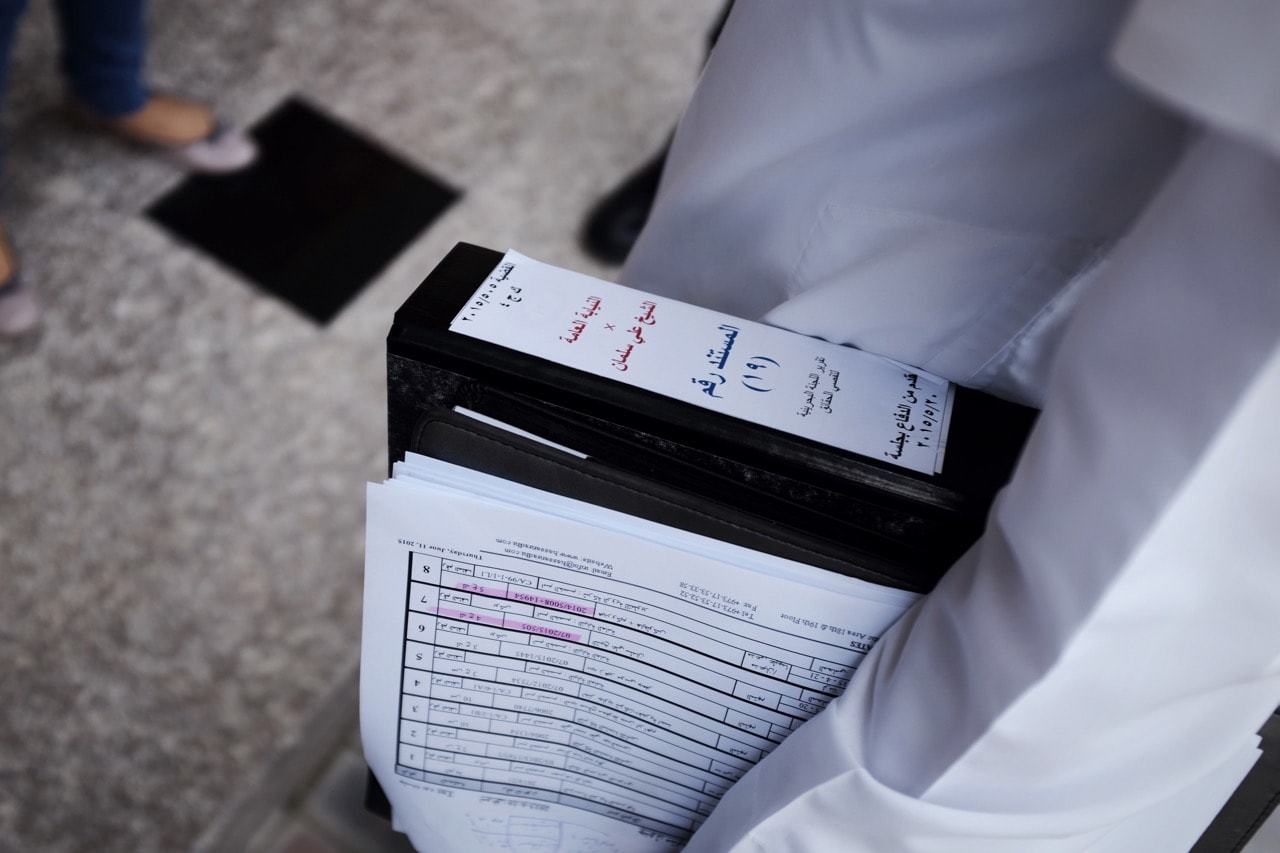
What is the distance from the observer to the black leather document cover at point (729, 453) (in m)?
0.41

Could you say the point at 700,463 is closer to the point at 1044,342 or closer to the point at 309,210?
the point at 1044,342

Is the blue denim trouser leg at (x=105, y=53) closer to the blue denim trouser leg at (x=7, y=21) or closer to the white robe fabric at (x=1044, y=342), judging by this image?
the blue denim trouser leg at (x=7, y=21)

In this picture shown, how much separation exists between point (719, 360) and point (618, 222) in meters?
1.22

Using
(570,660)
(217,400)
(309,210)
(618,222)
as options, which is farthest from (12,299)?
(570,660)

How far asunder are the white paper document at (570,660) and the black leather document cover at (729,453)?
0.02 m

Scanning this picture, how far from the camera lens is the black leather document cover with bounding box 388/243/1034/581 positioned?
0.41m

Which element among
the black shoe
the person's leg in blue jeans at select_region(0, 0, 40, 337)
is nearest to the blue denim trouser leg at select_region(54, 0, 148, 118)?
the person's leg in blue jeans at select_region(0, 0, 40, 337)

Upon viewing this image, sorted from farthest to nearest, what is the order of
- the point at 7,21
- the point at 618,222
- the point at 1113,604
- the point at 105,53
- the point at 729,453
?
the point at 618,222, the point at 105,53, the point at 7,21, the point at 729,453, the point at 1113,604

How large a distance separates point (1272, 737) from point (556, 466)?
32cm

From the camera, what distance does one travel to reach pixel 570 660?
467mm

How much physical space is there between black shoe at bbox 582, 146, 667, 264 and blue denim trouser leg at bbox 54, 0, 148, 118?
0.73 metres

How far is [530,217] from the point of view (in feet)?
5.34

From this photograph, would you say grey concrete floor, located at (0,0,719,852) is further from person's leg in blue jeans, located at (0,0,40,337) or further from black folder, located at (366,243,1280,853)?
black folder, located at (366,243,1280,853)

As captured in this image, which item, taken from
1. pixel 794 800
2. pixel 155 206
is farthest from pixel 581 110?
pixel 794 800
